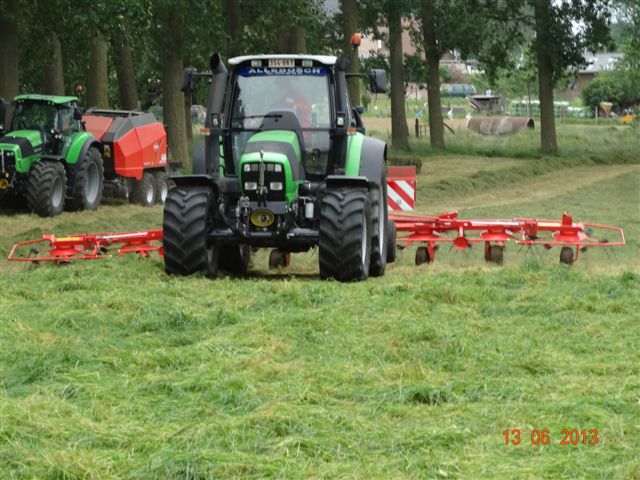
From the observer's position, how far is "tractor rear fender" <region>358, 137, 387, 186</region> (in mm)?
15602

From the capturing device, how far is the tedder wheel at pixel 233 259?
1584 centimetres

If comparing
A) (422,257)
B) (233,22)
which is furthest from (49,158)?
(233,22)

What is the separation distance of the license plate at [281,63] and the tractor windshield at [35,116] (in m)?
9.95

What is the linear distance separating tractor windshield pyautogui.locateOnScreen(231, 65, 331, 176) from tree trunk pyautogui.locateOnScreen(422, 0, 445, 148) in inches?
1148

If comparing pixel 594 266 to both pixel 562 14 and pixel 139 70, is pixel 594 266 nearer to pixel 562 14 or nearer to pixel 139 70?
pixel 562 14

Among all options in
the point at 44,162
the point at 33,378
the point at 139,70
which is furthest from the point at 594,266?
the point at 139,70

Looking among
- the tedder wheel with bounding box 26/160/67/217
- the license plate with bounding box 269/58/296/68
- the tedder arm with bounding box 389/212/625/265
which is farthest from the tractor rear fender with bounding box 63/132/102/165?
the license plate with bounding box 269/58/296/68

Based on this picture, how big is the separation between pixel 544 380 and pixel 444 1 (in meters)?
36.9

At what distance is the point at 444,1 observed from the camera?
44875mm

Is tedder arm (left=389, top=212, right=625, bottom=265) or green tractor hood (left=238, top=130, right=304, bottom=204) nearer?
green tractor hood (left=238, top=130, right=304, bottom=204)

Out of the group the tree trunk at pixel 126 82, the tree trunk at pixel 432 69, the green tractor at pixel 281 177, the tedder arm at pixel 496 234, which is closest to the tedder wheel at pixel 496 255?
the tedder arm at pixel 496 234

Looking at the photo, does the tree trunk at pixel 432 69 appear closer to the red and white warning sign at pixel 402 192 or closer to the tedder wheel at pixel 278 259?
the red and white warning sign at pixel 402 192

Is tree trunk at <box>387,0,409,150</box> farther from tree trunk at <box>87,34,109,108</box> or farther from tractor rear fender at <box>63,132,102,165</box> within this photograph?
tractor rear fender at <box>63,132,102,165</box>

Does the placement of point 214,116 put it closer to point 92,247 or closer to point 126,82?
point 92,247
